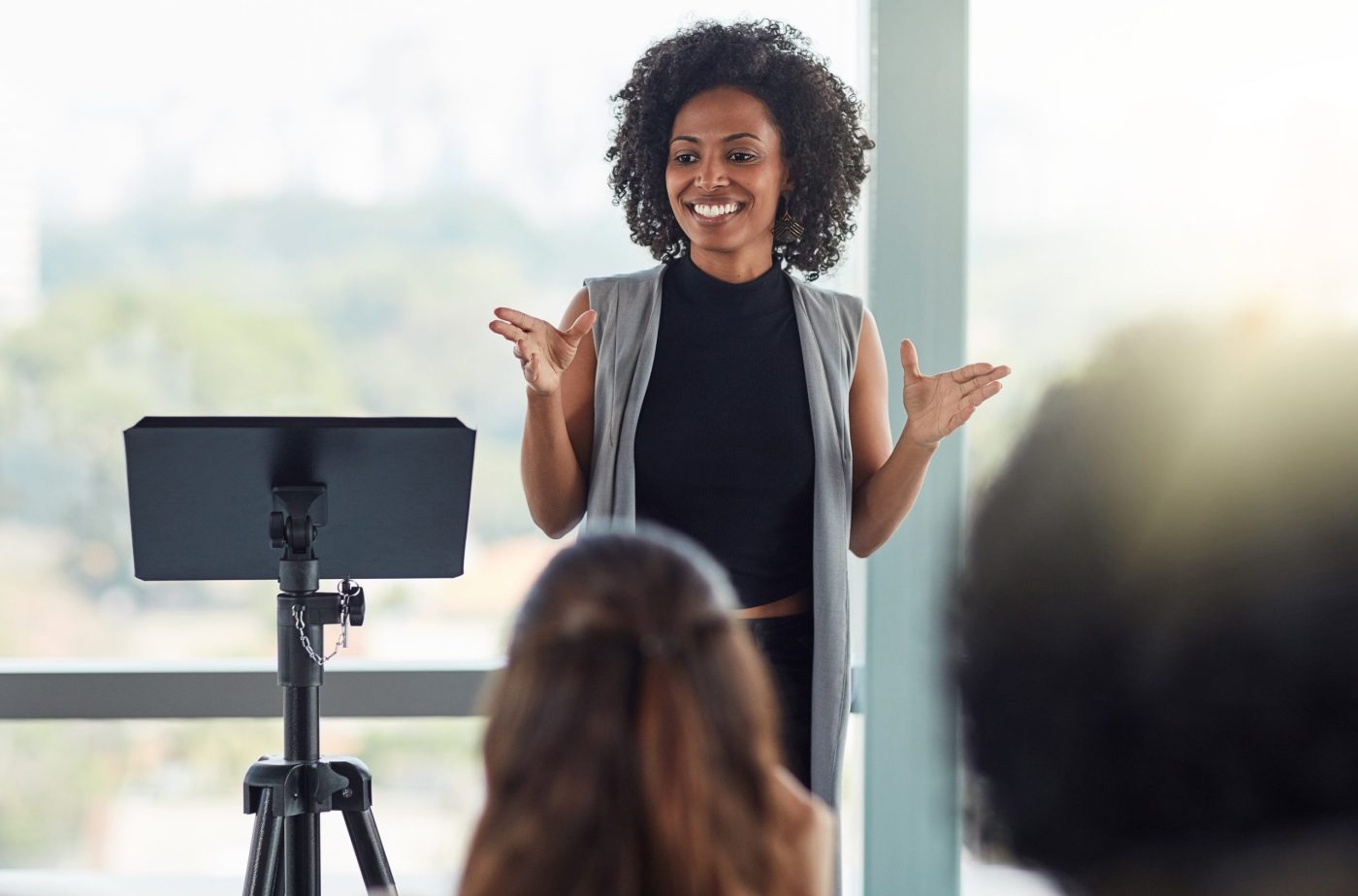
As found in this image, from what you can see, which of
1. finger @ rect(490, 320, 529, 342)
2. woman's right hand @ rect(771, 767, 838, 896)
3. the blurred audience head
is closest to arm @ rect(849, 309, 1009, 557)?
finger @ rect(490, 320, 529, 342)

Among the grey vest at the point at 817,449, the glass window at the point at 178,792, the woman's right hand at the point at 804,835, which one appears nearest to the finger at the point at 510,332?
the grey vest at the point at 817,449

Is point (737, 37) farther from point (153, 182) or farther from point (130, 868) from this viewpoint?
point (130, 868)

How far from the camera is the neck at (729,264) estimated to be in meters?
2.23

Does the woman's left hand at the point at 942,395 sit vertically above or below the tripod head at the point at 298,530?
above

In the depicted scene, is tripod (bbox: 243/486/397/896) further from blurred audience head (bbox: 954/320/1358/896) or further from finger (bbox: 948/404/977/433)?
blurred audience head (bbox: 954/320/1358/896)

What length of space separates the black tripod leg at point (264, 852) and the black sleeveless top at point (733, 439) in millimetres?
710

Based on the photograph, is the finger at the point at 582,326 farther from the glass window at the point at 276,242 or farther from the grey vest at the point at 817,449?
the glass window at the point at 276,242

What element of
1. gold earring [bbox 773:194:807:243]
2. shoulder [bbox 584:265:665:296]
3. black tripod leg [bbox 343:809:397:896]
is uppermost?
gold earring [bbox 773:194:807:243]

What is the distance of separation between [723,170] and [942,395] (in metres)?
0.49

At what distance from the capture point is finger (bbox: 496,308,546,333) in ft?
6.28

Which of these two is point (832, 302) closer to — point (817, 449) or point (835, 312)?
point (835, 312)

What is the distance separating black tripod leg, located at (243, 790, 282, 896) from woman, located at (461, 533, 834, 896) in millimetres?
1125

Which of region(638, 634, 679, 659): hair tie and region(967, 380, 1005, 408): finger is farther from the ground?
region(967, 380, 1005, 408): finger

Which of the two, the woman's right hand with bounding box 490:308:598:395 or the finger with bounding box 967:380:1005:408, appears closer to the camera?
the woman's right hand with bounding box 490:308:598:395
